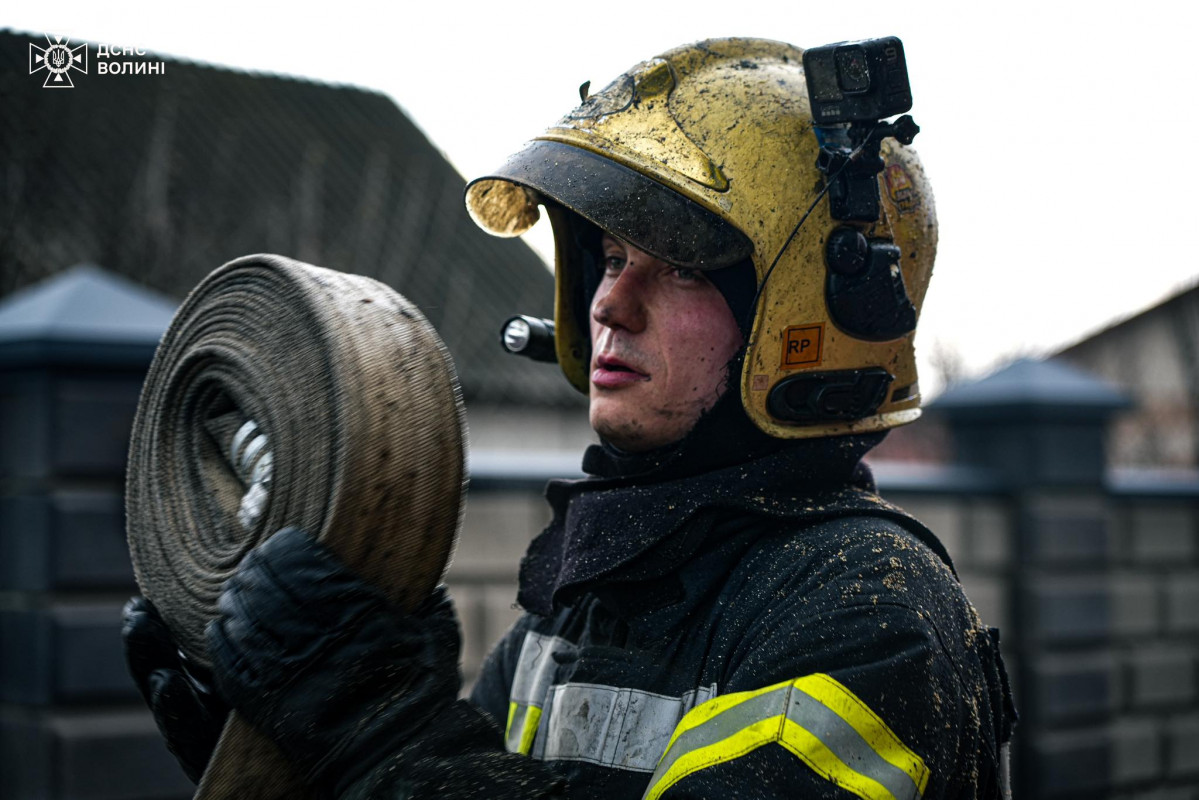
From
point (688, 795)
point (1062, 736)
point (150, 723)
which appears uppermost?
point (688, 795)

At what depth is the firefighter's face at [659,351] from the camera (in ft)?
5.67

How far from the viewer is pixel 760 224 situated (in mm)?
1675

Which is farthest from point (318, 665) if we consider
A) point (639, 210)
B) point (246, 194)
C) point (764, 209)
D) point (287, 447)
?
point (246, 194)

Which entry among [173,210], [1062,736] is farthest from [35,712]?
[173,210]

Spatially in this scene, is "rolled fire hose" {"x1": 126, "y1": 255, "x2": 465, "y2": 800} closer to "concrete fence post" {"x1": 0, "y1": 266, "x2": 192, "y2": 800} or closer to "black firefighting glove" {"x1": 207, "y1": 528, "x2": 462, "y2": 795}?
"black firefighting glove" {"x1": 207, "y1": 528, "x2": 462, "y2": 795}

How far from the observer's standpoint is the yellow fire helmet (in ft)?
5.49

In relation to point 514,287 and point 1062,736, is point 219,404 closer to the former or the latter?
point 1062,736

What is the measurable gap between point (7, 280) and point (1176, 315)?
13.9 metres

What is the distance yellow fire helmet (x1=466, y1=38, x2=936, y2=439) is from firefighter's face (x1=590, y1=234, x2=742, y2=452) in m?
0.06

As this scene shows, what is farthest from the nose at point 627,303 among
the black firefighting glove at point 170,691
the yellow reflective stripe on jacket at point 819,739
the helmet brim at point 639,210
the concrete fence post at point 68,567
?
the concrete fence post at point 68,567

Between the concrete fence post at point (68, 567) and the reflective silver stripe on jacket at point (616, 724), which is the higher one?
the reflective silver stripe on jacket at point (616, 724)

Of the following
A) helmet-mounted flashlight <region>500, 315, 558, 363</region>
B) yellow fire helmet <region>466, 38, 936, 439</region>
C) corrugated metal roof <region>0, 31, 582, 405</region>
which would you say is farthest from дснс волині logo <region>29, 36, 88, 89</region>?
yellow fire helmet <region>466, 38, 936, 439</region>

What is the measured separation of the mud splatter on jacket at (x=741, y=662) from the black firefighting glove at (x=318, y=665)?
0.06 m

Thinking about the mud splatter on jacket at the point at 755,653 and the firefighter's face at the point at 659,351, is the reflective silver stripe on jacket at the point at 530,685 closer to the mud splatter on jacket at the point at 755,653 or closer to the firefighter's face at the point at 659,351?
the mud splatter on jacket at the point at 755,653
